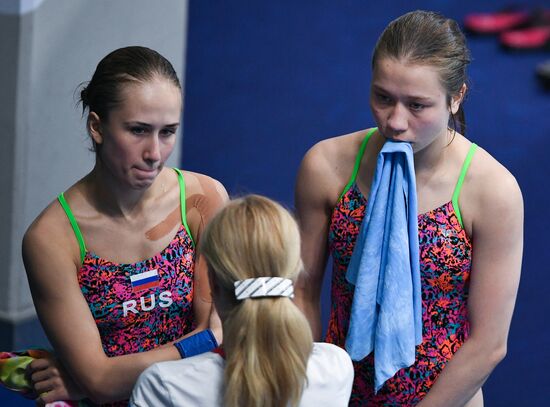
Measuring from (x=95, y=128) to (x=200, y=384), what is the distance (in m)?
0.59

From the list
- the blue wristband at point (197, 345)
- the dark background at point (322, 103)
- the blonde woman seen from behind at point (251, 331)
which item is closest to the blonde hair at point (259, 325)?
the blonde woman seen from behind at point (251, 331)

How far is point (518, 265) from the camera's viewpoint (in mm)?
1855

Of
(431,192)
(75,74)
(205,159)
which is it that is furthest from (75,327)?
(205,159)

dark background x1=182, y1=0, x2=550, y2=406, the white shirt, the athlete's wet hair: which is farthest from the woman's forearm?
dark background x1=182, y1=0, x2=550, y2=406

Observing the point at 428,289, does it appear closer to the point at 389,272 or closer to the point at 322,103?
the point at 389,272

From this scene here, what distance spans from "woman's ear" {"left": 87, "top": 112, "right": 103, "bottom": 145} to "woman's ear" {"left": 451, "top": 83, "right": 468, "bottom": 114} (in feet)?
2.20

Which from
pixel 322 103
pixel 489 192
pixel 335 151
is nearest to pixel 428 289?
pixel 489 192

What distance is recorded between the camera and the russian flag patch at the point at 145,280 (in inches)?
71.3

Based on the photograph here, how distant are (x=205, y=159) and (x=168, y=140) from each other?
2.38m

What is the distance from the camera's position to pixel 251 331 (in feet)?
4.77

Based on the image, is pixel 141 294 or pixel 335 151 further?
pixel 335 151

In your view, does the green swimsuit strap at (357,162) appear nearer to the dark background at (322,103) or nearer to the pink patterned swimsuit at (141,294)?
the pink patterned swimsuit at (141,294)

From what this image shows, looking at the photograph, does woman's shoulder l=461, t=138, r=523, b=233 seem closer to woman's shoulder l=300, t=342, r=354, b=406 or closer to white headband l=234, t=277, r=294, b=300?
woman's shoulder l=300, t=342, r=354, b=406

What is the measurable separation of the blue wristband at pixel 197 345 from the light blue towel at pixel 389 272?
293 mm
